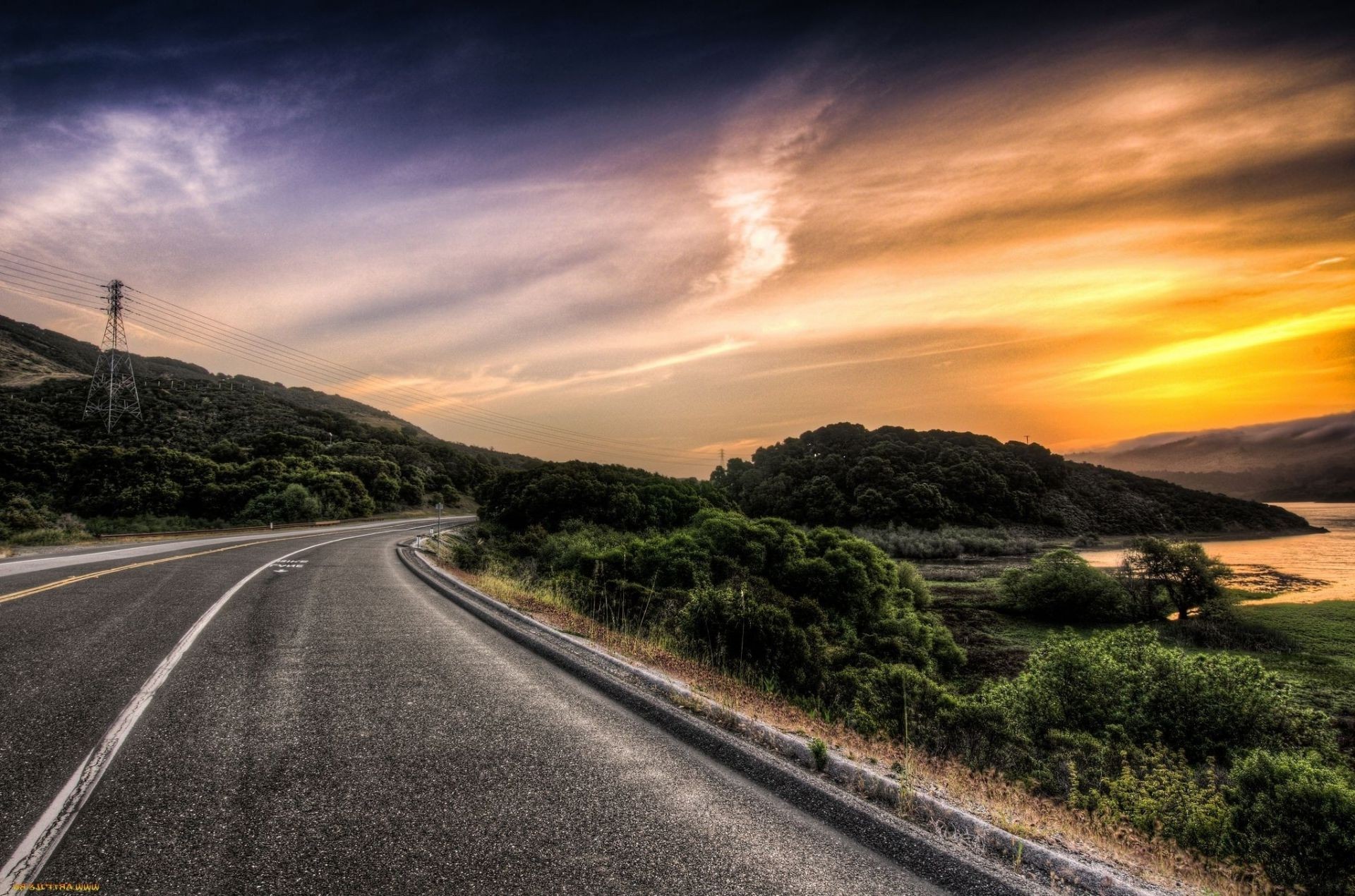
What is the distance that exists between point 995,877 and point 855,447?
246ft

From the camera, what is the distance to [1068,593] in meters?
24.7

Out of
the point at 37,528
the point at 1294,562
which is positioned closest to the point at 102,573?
the point at 37,528

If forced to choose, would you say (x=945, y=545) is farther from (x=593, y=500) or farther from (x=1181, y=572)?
(x=593, y=500)

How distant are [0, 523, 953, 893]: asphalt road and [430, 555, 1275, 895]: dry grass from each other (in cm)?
83

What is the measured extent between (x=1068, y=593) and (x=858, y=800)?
2729 cm

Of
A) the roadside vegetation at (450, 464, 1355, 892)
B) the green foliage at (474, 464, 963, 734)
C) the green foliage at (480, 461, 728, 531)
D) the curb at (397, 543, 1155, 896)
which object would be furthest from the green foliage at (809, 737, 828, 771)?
the green foliage at (480, 461, 728, 531)

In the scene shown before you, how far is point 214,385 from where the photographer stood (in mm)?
72750

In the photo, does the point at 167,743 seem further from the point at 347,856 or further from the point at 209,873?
the point at 347,856

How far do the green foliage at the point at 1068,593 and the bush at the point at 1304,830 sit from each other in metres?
23.2

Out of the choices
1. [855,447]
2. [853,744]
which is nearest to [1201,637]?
[853,744]

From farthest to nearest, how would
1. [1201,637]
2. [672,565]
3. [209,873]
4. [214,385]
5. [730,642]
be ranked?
[214,385], [1201,637], [672,565], [730,642], [209,873]

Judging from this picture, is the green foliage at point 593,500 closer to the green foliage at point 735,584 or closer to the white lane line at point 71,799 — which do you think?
the green foliage at point 735,584

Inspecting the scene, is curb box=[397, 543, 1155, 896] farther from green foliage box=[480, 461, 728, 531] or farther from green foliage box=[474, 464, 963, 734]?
green foliage box=[480, 461, 728, 531]

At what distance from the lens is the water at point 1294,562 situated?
28.1m
